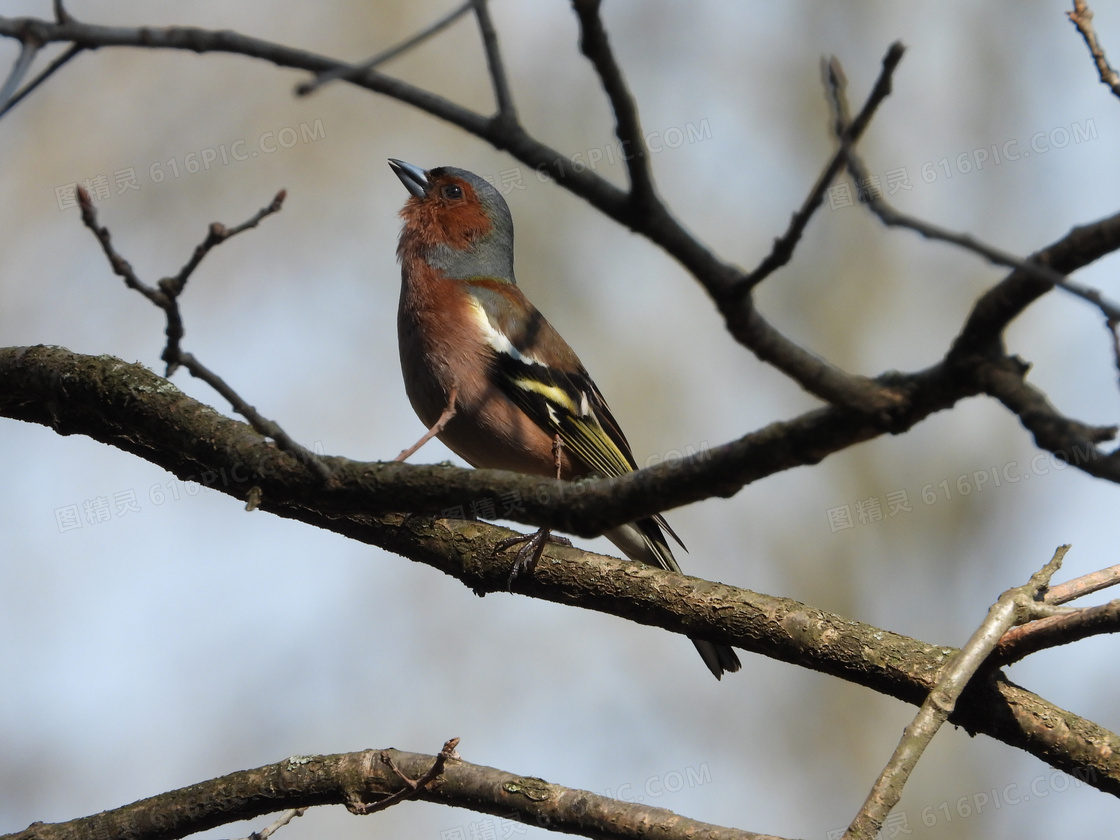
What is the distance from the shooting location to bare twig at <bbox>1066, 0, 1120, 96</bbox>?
10.4ft

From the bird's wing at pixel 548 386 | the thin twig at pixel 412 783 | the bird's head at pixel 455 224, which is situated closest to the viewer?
the thin twig at pixel 412 783

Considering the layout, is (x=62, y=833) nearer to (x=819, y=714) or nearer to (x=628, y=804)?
(x=628, y=804)

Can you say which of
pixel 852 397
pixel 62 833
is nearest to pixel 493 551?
pixel 62 833

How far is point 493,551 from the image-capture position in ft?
14.8

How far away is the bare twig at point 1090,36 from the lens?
10.4ft

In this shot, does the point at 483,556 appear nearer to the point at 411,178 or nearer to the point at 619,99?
the point at 619,99

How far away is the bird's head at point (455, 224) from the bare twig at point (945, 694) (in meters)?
4.53

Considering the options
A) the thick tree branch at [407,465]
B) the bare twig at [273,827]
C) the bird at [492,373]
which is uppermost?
the bird at [492,373]

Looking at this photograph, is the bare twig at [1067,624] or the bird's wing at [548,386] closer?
the bare twig at [1067,624]

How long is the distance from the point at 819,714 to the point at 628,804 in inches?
401

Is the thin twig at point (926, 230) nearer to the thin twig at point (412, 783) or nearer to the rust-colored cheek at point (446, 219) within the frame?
the thin twig at point (412, 783)

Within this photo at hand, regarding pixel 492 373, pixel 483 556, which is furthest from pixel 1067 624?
pixel 492 373

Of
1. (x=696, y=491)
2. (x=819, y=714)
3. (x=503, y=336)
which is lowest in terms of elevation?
(x=696, y=491)

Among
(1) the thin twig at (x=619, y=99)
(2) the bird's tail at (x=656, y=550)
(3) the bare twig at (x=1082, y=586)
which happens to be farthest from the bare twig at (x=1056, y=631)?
(2) the bird's tail at (x=656, y=550)
